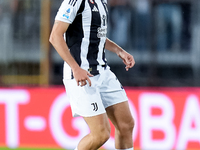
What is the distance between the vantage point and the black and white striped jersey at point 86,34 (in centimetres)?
267

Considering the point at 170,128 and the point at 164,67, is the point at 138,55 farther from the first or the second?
the point at 170,128

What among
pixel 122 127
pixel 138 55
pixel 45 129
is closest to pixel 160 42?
pixel 138 55

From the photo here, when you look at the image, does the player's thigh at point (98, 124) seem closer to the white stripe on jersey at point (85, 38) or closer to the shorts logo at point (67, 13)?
the white stripe on jersey at point (85, 38)

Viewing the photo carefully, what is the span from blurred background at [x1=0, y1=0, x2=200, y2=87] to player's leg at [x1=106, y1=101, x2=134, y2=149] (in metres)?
2.90

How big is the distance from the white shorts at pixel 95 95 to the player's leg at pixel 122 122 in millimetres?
45

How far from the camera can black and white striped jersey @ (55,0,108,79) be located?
267 cm

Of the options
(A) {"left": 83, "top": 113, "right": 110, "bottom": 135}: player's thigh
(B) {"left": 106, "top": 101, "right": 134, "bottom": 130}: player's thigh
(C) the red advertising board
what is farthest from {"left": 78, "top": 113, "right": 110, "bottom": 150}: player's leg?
(C) the red advertising board

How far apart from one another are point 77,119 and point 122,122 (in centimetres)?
189

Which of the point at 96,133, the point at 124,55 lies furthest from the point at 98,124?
the point at 124,55

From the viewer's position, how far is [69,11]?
2.57 meters

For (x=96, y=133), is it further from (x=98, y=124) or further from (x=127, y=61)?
(x=127, y=61)

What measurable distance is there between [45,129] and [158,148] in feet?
4.54

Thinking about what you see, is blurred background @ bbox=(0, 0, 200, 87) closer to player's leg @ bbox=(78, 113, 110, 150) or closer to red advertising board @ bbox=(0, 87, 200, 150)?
red advertising board @ bbox=(0, 87, 200, 150)

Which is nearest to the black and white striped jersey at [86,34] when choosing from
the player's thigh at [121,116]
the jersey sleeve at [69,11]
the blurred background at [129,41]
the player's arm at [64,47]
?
the jersey sleeve at [69,11]
